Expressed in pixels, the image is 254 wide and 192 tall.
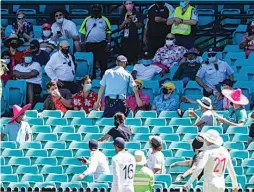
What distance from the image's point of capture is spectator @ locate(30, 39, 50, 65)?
911 inches

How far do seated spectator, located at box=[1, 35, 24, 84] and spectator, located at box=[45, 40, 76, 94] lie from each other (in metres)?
0.87

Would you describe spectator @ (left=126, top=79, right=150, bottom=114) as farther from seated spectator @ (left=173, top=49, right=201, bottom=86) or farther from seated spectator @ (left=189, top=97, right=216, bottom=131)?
seated spectator @ (left=189, top=97, right=216, bottom=131)


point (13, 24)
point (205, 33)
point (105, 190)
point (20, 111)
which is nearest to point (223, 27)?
point (205, 33)

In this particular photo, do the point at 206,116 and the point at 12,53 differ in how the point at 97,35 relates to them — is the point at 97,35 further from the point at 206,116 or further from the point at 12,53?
the point at 206,116

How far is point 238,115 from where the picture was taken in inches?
→ 801

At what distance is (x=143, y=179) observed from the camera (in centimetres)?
1739

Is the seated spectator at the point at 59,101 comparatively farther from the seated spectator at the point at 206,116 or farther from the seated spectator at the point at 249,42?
the seated spectator at the point at 249,42

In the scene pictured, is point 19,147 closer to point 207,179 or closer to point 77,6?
point 207,179

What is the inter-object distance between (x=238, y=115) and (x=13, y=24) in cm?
552

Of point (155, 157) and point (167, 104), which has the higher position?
point (167, 104)

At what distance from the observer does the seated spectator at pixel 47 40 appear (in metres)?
23.6

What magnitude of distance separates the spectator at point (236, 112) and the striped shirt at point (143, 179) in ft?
9.94

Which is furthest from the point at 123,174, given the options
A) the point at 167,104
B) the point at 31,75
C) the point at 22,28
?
the point at 22,28

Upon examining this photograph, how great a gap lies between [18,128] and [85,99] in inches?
58.1
